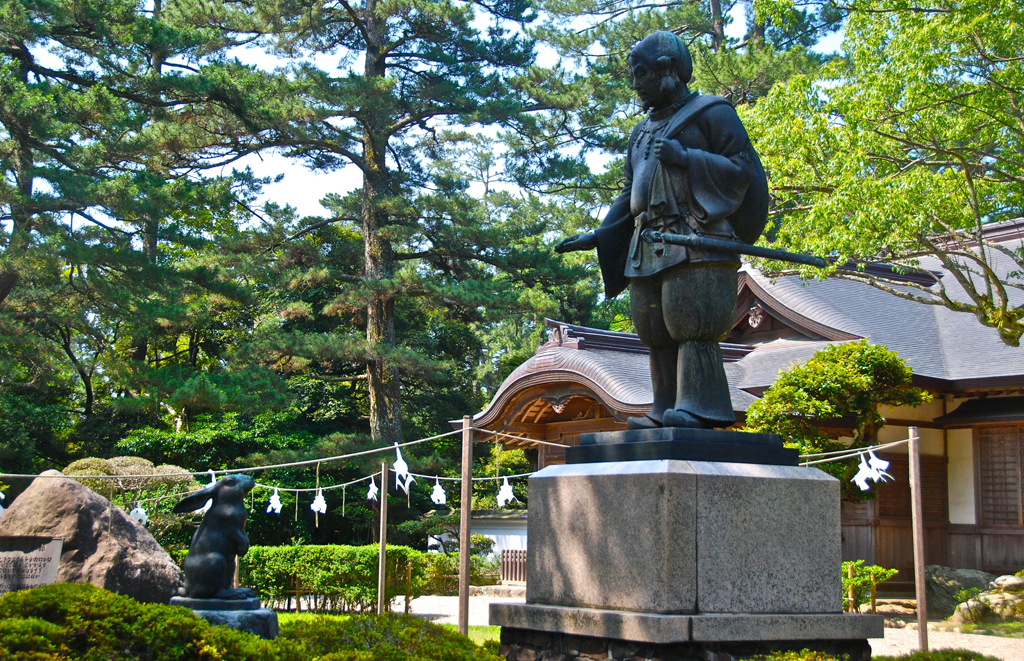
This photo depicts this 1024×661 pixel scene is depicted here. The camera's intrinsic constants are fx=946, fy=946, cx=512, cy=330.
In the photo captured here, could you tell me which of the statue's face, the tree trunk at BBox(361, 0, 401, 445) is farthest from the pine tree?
the statue's face

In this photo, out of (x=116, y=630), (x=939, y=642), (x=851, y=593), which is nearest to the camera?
(x=116, y=630)

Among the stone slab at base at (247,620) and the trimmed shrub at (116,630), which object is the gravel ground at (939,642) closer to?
the stone slab at base at (247,620)

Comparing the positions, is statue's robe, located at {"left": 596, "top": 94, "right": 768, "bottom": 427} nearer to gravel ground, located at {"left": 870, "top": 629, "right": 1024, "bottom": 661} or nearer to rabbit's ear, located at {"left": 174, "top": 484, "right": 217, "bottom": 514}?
rabbit's ear, located at {"left": 174, "top": 484, "right": 217, "bottom": 514}

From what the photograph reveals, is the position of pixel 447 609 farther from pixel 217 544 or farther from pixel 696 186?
pixel 696 186

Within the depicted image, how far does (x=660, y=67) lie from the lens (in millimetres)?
5660

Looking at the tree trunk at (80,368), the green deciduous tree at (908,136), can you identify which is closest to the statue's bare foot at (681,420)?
the green deciduous tree at (908,136)

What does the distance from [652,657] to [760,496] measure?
104cm

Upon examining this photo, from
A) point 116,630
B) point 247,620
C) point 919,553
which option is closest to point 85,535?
point 247,620

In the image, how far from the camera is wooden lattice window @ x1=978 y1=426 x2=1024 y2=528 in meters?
15.4

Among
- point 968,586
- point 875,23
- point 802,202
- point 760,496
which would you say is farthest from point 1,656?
point 968,586

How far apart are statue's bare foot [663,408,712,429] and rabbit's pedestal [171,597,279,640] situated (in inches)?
189

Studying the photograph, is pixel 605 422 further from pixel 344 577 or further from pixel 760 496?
pixel 760 496

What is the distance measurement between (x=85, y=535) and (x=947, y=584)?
499 inches

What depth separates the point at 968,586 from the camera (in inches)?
584
